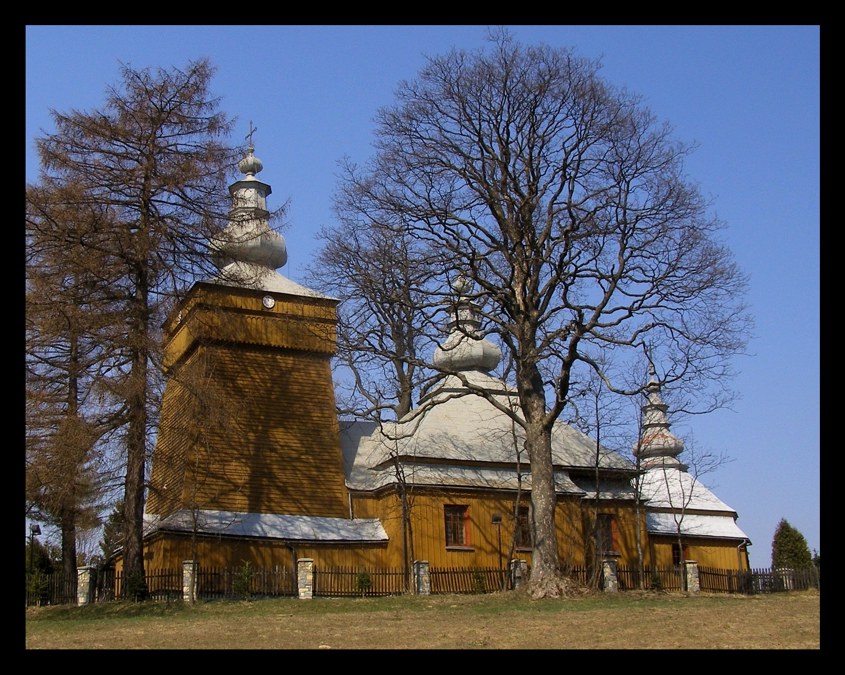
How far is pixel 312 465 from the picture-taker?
30.0 meters

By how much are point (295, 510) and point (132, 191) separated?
10730 millimetres

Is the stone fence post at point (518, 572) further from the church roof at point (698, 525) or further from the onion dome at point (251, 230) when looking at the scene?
the onion dome at point (251, 230)

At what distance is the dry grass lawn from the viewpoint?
1304 centimetres

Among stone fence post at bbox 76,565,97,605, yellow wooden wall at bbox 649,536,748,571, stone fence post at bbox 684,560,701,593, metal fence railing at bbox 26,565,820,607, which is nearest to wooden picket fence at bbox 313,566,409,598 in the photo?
metal fence railing at bbox 26,565,820,607

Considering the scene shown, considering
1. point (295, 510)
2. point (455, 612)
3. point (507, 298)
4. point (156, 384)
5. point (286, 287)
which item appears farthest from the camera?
point (286, 287)

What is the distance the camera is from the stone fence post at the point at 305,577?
25.9m

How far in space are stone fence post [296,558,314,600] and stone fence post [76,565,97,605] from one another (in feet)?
16.8

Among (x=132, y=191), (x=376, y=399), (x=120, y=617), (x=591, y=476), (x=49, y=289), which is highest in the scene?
(x=132, y=191)

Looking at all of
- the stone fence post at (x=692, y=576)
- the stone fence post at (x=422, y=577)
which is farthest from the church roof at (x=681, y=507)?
the stone fence post at (x=422, y=577)

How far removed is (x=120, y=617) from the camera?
62.9 feet

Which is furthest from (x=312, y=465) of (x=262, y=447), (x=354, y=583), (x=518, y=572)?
(x=518, y=572)

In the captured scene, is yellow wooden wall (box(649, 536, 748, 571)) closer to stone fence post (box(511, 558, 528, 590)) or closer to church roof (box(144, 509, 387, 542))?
stone fence post (box(511, 558, 528, 590))
